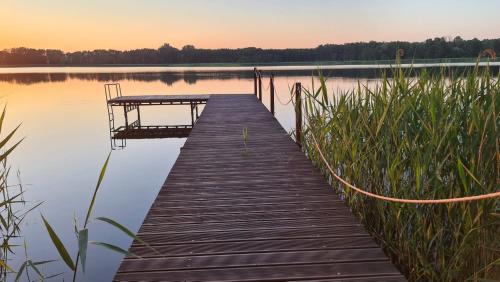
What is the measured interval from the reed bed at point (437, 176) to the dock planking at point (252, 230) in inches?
16.1

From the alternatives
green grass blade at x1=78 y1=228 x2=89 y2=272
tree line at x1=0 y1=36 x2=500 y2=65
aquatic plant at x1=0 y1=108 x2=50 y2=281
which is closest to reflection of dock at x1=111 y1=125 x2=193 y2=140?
aquatic plant at x1=0 y1=108 x2=50 y2=281

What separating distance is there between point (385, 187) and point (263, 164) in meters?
2.02

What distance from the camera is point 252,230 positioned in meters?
3.03

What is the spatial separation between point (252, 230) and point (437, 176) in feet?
4.81

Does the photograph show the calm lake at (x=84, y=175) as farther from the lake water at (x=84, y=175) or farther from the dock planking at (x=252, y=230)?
the dock planking at (x=252, y=230)

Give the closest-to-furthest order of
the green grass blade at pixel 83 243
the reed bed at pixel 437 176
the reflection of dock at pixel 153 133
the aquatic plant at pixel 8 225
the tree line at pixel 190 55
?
1. the green grass blade at pixel 83 243
2. the aquatic plant at pixel 8 225
3. the reed bed at pixel 437 176
4. the reflection of dock at pixel 153 133
5. the tree line at pixel 190 55

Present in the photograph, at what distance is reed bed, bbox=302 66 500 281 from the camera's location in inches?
105

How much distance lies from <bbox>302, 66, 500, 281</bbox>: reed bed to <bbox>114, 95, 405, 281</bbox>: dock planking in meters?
0.41

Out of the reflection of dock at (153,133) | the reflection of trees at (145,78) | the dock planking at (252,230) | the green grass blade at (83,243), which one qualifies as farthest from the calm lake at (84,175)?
the reflection of trees at (145,78)

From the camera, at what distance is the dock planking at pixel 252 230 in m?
2.38

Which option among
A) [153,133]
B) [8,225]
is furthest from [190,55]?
[8,225]

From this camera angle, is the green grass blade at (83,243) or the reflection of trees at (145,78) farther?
the reflection of trees at (145,78)

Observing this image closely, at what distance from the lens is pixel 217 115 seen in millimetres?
10328

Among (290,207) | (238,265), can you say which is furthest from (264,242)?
(290,207)
